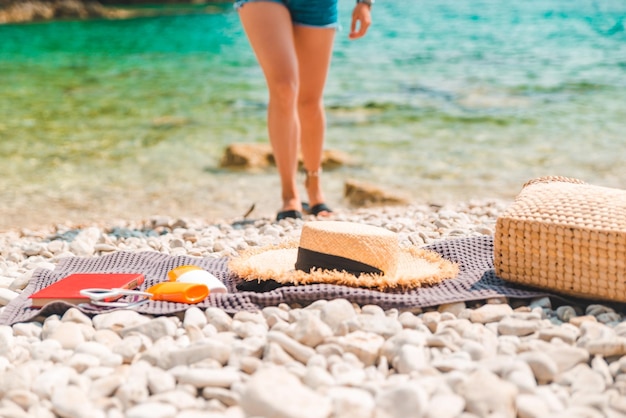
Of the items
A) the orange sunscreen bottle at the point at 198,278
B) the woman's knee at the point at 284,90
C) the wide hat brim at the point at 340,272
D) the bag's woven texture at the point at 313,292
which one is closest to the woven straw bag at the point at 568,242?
the bag's woven texture at the point at 313,292

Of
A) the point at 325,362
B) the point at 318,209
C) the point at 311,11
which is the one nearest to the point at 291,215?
the point at 318,209

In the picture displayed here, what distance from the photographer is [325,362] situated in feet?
6.27

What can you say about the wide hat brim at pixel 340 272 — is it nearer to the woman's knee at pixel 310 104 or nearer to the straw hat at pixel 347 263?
the straw hat at pixel 347 263

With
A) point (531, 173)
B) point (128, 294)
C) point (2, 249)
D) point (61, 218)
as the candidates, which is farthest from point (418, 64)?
point (128, 294)

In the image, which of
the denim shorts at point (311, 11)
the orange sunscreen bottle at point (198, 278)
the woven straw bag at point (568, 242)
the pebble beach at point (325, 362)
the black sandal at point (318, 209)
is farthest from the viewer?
the black sandal at point (318, 209)

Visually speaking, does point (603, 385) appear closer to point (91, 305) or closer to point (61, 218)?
point (91, 305)

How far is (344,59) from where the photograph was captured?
52.5 feet

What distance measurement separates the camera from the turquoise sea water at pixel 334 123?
6.46 metres

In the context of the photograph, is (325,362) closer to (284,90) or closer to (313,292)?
(313,292)

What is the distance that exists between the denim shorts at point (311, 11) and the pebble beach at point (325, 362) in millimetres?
2073

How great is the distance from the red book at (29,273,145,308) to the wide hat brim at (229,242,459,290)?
1.23 ft

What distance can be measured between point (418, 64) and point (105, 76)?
643 centimetres

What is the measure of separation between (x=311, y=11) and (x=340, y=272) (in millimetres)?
1933

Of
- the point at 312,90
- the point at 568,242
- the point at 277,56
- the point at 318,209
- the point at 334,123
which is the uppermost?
the point at 277,56
